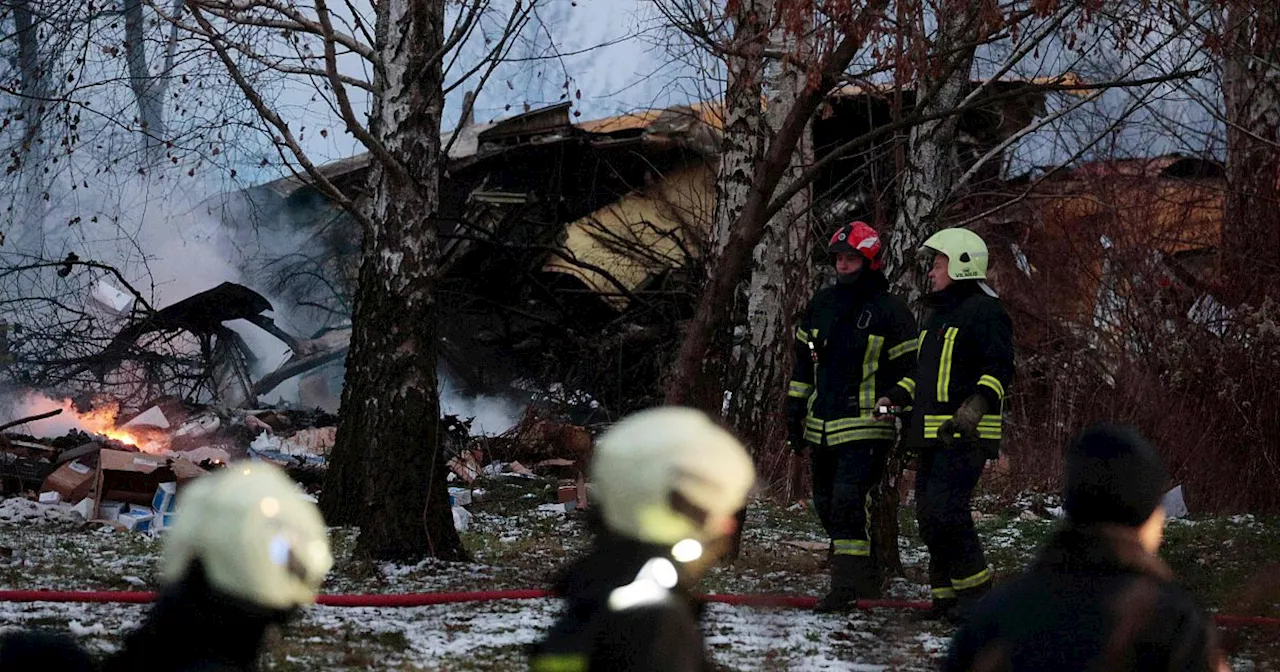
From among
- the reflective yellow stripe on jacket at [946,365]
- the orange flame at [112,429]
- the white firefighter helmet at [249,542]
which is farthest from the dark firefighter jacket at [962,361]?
the orange flame at [112,429]

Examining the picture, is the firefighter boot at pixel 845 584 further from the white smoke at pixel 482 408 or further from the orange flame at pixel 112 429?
the white smoke at pixel 482 408

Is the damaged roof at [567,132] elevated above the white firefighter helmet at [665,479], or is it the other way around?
the damaged roof at [567,132]

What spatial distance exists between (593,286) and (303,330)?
14.7 feet

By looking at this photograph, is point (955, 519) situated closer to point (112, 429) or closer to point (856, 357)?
point (856, 357)

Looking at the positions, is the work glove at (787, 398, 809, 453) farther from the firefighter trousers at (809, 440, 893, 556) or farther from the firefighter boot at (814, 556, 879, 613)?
the firefighter boot at (814, 556, 879, 613)

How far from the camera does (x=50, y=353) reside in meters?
14.6

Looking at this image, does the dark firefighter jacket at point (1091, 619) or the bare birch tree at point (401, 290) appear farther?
the bare birch tree at point (401, 290)

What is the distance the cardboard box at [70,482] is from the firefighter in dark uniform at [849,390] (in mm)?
5417

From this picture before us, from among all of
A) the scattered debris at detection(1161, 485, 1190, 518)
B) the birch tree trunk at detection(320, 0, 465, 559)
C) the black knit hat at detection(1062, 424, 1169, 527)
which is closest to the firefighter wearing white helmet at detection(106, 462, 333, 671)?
the black knit hat at detection(1062, 424, 1169, 527)

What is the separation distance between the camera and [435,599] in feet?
20.1

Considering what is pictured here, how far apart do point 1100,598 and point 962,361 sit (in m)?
3.72

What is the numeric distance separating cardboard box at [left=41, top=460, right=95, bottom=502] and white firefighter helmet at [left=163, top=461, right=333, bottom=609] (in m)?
7.76

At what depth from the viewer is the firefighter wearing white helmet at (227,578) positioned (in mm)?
2443

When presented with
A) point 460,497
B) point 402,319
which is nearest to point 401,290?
point 402,319
